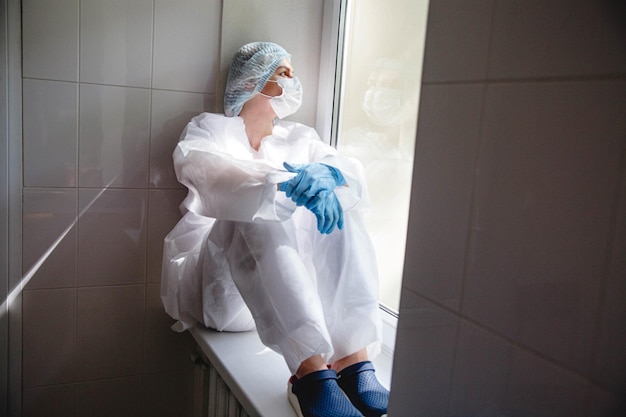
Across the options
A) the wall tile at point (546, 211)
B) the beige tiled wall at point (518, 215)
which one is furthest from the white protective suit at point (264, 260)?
the wall tile at point (546, 211)

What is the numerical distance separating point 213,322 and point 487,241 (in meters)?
1.05

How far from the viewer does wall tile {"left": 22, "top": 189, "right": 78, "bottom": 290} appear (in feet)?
4.89

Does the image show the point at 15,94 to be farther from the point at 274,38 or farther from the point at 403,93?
the point at 403,93

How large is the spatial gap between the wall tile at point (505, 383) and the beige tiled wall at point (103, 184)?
1.24m

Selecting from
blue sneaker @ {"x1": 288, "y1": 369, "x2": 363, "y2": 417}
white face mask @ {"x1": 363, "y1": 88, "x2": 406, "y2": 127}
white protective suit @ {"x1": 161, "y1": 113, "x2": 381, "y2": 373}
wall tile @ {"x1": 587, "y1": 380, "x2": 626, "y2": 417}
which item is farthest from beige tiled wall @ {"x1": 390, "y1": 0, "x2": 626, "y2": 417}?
white face mask @ {"x1": 363, "y1": 88, "x2": 406, "y2": 127}

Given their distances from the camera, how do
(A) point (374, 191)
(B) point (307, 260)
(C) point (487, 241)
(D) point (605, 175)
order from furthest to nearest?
1. (A) point (374, 191)
2. (B) point (307, 260)
3. (C) point (487, 241)
4. (D) point (605, 175)

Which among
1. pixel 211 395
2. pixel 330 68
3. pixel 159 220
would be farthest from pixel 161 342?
pixel 330 68

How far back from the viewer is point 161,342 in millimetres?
1686

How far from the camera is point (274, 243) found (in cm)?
121

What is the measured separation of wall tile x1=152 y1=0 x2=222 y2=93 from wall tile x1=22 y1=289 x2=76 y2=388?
0.70 metres

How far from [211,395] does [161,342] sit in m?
0.28

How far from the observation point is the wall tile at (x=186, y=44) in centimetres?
156

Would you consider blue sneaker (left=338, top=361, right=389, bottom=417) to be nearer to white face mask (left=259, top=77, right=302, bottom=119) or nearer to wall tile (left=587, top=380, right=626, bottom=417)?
wall tile (left=587, top=380, right=626, bottom=417)

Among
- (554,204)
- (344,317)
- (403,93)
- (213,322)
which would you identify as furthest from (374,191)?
(554,204)
